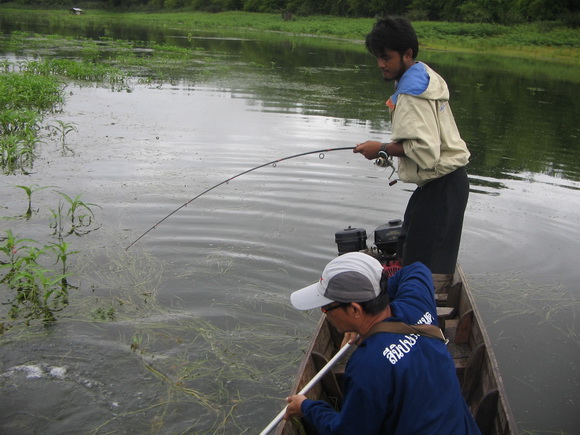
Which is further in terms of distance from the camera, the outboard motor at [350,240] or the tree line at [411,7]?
the tree line at [411,7]

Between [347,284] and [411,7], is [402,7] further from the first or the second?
[347,284]

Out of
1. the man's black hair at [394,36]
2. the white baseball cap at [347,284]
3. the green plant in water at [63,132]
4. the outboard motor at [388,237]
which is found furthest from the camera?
the green plant in water at [63,132]

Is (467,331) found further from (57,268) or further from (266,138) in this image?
(266,138)

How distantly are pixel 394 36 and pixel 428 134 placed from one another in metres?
0.61

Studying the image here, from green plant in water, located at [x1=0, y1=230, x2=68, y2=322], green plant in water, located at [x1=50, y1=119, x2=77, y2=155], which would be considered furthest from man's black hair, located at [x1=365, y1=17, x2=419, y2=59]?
green plant in water, located at [x1=50, y1=119, x2=77, y2=155]

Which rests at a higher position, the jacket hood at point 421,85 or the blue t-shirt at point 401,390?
the jacket hood at point 421,85

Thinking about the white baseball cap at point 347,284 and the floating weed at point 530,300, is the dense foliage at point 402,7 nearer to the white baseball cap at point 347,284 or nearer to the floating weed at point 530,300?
the floating weed at point 530,300

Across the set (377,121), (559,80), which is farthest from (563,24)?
(377,121)

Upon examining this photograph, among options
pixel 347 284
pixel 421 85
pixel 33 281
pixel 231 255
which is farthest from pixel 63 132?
pixel 347 284

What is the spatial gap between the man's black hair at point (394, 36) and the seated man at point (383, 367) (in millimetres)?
1600

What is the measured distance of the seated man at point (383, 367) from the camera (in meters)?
2.25

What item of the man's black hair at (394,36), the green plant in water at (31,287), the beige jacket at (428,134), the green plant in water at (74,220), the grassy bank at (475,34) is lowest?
the green plant in water at (31,287)

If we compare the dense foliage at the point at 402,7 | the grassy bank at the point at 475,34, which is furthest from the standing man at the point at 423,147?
the dense foliage at the point at 402,7

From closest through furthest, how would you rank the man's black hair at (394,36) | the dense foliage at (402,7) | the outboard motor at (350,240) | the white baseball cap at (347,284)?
the white baseball cap at (347,284)
the man's black hair at (394,36)
the outboard motor at (350,240)
the dense foliage at (402,7)
